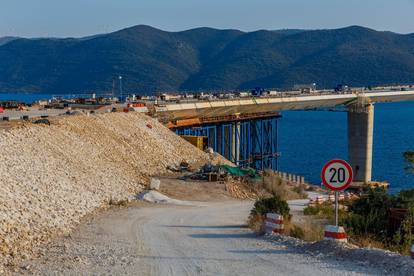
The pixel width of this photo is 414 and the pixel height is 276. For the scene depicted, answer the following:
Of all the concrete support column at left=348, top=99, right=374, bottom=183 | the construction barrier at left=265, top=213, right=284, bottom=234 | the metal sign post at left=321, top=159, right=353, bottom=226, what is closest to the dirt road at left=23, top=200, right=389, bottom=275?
the construction barrier at left=265, top=213, right=284, bottom=234

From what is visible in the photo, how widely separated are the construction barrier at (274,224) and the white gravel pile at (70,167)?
5198mm

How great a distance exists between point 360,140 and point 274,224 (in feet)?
202

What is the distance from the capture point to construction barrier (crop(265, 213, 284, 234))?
59.6 ft

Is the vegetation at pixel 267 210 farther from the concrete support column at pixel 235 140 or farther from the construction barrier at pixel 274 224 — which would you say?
the concrete support column at pixel 235 140

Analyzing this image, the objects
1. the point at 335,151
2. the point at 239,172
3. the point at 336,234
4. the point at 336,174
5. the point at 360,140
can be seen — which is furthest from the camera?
the point at 335,151

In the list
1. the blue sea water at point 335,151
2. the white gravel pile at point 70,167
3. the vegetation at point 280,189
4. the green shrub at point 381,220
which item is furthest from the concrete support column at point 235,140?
the green shrub at point 381,220

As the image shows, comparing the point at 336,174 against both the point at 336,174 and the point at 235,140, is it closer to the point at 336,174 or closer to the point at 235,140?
the point at 336,174

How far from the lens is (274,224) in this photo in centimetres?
1823

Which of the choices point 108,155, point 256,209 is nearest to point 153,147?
point 108,155

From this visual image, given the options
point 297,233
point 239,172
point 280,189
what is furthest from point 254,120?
point 297,233

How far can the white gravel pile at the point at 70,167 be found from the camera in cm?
1856

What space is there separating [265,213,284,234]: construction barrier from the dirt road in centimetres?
41

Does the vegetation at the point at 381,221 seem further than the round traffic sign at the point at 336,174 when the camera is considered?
Yes

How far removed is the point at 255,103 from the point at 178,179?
129 feet
